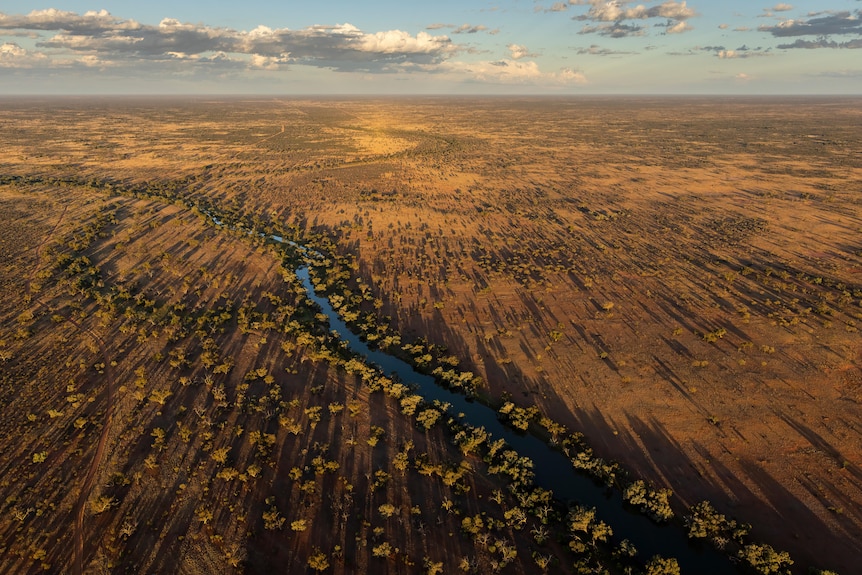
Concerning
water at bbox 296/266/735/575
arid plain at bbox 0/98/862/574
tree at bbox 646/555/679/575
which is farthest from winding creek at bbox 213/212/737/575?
tree at bbox 646/555/679/575

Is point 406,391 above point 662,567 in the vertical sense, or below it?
above

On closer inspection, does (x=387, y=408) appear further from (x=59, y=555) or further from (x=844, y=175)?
(x=844, y=175)

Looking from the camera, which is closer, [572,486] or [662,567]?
[662,567]

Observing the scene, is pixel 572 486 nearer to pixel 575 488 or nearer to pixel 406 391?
pixel 575 488

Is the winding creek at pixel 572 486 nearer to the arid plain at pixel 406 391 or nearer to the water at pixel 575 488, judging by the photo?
the water at pixel 575 488

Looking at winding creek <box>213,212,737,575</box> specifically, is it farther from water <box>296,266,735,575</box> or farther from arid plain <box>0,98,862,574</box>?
arid plain <box>0,98,862,574</box>

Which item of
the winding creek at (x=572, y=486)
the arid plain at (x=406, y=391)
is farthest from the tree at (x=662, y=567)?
the winding creek at (x=572, y=486)

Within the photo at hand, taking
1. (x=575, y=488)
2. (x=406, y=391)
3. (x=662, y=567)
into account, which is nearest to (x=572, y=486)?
(x=575, y=488)
